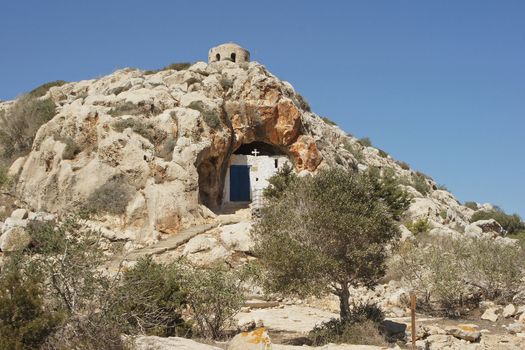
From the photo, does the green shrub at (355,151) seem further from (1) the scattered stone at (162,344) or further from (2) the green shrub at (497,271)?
(1) the scattered stone at (162,344)

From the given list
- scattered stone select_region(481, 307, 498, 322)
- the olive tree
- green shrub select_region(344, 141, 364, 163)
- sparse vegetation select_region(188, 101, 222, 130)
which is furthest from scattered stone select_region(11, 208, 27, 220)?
green shrub select_region(344, 141, 364, 163)

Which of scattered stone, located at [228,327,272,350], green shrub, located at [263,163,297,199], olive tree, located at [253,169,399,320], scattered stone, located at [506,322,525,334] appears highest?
green shrub, located at [263,163,297,199]

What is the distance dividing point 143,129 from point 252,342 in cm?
2253

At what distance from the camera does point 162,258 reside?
2423 cm

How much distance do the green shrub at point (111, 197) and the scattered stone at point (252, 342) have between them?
18.3 m

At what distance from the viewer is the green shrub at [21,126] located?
40375 mm

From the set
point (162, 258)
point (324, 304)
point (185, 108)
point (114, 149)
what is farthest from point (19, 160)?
point (324, 304)

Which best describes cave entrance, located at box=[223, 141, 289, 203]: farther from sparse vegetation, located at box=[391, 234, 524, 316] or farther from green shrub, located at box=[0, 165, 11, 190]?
sparse vegetation, located at box=[391, 234, 524, 316]

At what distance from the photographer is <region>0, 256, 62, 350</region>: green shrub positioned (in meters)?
9.41

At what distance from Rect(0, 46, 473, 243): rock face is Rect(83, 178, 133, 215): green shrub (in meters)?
0.06

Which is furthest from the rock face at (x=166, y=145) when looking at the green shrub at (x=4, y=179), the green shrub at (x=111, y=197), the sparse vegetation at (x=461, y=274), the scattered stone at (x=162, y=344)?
the scattered stone at (x=162, y=344)

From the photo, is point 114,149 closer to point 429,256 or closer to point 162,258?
point 162,258

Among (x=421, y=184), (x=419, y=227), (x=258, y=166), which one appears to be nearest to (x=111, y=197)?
(x=258, y=166)

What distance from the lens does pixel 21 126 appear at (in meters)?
40.8
